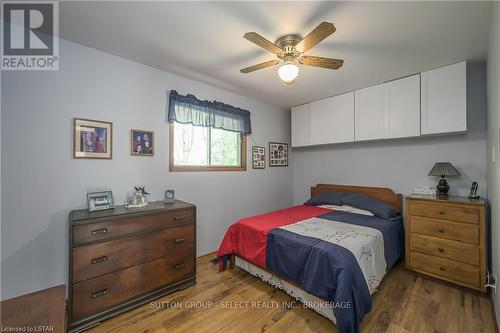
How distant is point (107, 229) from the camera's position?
1.77 m

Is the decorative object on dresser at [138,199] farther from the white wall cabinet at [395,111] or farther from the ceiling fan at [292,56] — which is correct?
the white wall cabinet at [395,111]

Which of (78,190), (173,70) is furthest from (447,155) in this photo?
(78,190)

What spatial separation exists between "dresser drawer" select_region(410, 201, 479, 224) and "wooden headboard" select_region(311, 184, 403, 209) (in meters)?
0.60

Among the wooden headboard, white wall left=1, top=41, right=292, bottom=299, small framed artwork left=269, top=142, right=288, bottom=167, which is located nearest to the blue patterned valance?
white wall left=1, top=41, right=292, bottom=299

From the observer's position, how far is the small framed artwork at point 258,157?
368 centimetres

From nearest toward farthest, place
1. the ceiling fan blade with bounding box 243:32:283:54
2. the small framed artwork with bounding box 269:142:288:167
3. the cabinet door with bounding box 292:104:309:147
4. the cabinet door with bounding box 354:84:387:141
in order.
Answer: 1. the ceiling fan blade with bounding box 243:32:283:54
2. the cabinet door with bounding box 354:84:387:141
3. the cabinet door with bounding box 292:104:309:147
4. the small framed artwork with bounding box 269:142:288:167

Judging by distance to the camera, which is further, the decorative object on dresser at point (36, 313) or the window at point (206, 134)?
the window at point (206, 134)

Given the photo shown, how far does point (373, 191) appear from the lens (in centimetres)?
329

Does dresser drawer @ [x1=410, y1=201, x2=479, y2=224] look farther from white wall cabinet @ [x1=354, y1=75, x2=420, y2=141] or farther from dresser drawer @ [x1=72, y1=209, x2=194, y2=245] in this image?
dresser drawer @ [x1=72, y1=209, x2=194, y2=245]

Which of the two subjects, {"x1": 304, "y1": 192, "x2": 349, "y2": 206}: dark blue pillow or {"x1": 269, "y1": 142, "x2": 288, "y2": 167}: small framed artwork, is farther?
{"x1": 269, "y1": 142, "x2": 288, "y2": 167}: small framed artwork

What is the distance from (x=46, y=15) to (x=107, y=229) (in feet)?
5.95

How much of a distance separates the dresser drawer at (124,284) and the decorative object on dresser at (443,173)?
124 inches

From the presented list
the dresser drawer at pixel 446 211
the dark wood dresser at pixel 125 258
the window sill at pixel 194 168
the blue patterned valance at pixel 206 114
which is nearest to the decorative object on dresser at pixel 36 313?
the dark wood dresser at pixel 125 258

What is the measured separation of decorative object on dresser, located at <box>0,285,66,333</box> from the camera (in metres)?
1.23
